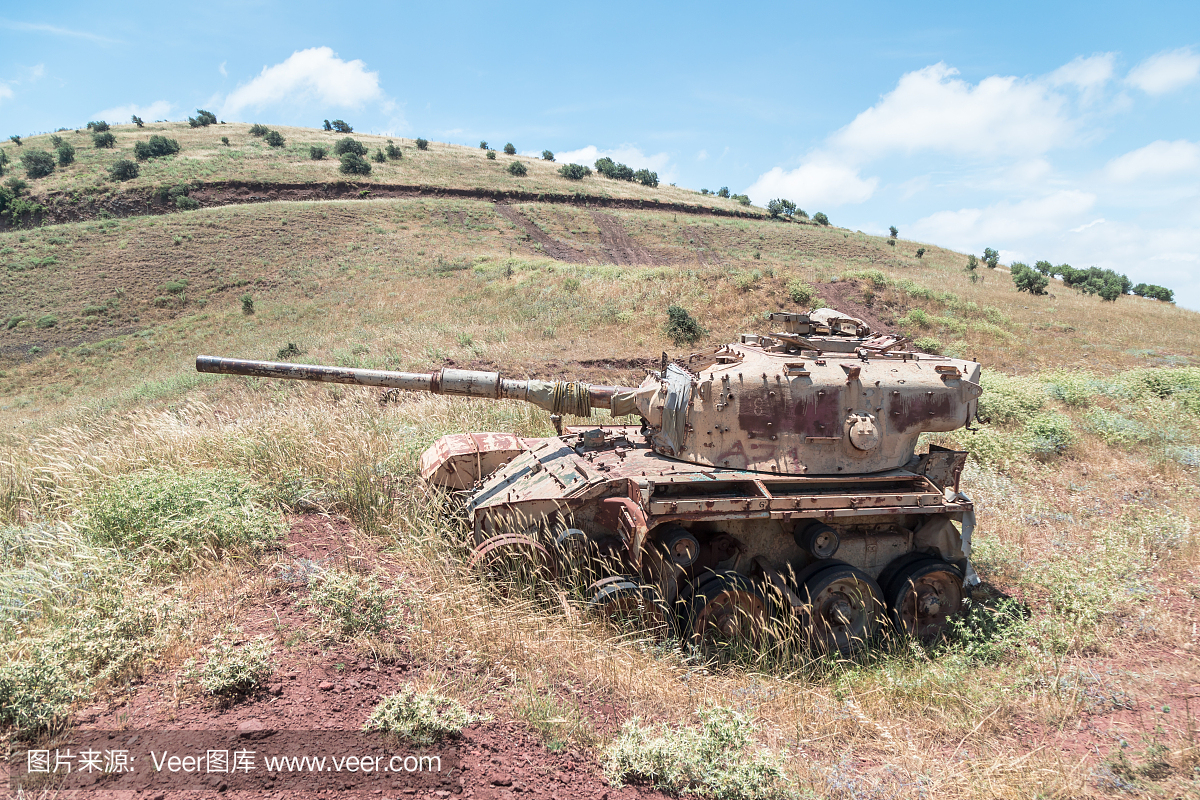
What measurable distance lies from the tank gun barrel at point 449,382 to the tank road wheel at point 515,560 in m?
1.75

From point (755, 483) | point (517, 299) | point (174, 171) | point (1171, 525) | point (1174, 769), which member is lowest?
point (1174, 769)

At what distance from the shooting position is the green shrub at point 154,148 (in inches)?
2087

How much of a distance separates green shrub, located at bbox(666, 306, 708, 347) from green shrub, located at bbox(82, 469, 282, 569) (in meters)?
14.9

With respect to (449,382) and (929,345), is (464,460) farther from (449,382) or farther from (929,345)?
(929,345)

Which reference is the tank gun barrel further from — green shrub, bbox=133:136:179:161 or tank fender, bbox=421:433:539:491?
green shrub, bbox=133:136:179:161

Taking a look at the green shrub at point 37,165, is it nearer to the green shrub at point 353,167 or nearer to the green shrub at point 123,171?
the green shrub at point 123,171

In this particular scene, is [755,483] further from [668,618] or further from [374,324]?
[374,324]

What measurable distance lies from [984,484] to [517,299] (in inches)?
706

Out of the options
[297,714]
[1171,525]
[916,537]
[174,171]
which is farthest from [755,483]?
[174,171]

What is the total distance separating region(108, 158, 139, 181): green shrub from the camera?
158 ft

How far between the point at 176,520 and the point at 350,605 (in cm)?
250

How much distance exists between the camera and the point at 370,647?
4.48 m

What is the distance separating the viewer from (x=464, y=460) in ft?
→ 23.5

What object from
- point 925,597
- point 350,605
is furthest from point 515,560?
point 925,597
